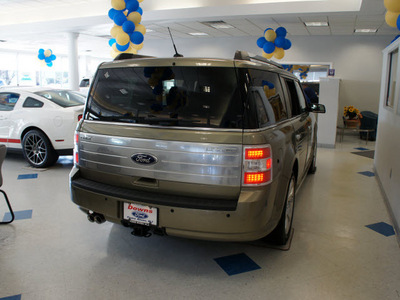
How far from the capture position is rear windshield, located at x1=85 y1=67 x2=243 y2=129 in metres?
2.11

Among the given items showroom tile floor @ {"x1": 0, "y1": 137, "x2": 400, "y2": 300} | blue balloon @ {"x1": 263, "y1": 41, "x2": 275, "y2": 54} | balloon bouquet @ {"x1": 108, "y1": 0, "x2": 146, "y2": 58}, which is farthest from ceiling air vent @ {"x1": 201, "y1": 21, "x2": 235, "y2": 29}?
showroom tile floor @ {"x1": 0, "y1": 137, "x2": 400, "y2": 300}

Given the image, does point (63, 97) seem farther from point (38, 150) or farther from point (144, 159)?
point (144, 159)

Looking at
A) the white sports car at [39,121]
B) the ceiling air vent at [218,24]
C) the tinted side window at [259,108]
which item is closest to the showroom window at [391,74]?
the tinted side window at [259,108]

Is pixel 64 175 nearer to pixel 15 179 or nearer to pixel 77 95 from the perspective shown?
pixel 15 179

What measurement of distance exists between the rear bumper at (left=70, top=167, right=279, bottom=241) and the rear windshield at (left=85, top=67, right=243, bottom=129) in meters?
0.48

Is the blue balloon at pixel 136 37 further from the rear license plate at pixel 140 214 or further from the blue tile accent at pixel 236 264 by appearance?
the blue tile accent at pixel 236 264

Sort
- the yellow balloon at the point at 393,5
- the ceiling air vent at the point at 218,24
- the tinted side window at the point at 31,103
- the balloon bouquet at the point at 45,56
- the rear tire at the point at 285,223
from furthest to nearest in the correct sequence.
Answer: the balloon bouquet at the point at 45,56, the ceiling air vent at the point at 218,24, the tinted side window at the point at 31,103, the yellow balloon at the point at 393,5, the rear tire at the point at 285,223

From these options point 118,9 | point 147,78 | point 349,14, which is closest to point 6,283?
point 147,78

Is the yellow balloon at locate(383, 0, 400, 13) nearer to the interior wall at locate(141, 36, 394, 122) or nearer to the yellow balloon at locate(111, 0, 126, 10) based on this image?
the yellow balloon at locate(111, 0, 126, 10)

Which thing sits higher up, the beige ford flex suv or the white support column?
the white support column

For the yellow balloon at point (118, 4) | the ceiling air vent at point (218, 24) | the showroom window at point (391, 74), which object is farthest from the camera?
the ceiling air vent at point (218, 24)

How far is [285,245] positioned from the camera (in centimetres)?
279

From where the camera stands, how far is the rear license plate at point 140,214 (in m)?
2.20

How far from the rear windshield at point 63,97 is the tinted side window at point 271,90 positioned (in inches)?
153
